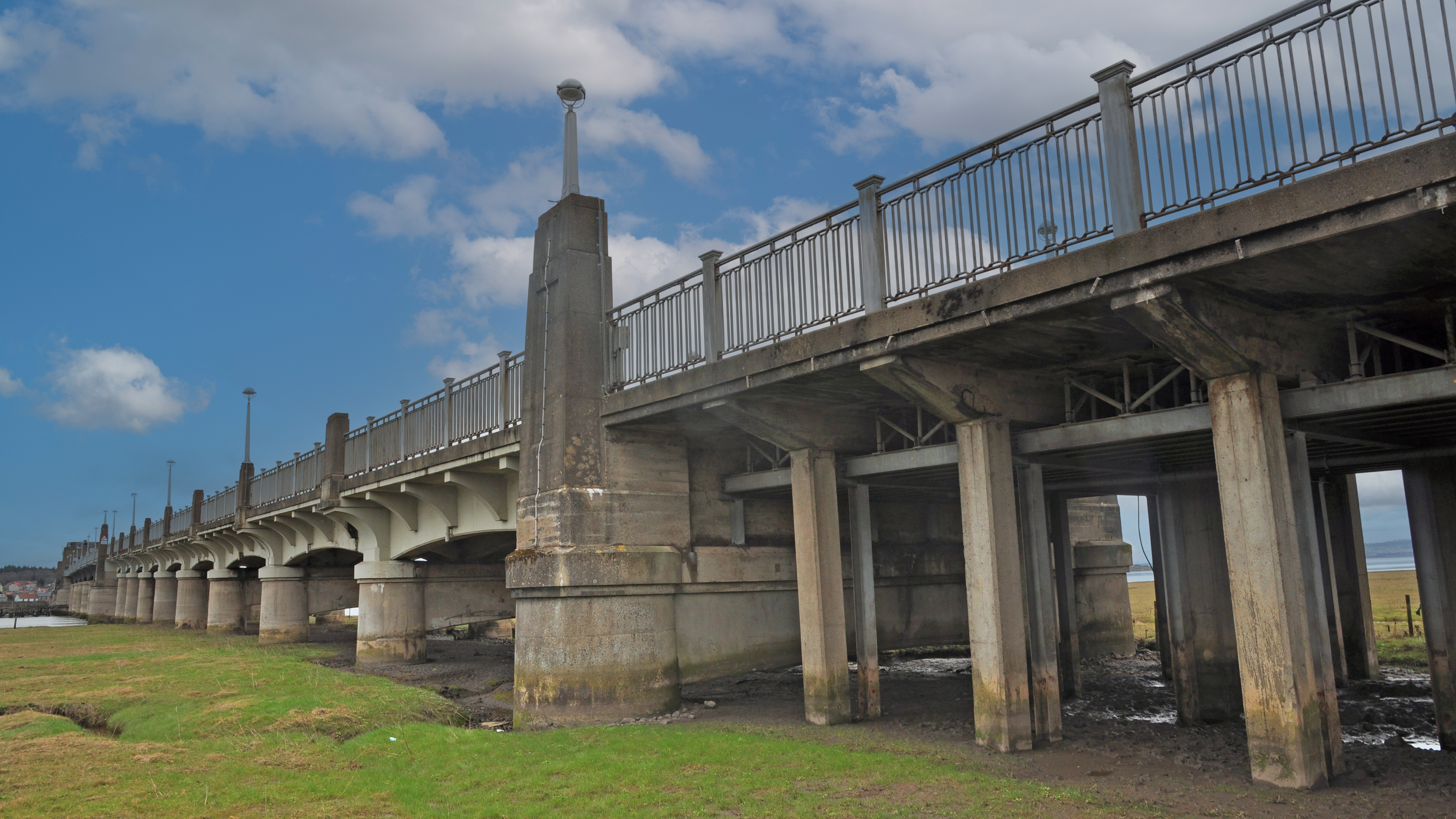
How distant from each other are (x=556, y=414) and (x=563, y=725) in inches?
188

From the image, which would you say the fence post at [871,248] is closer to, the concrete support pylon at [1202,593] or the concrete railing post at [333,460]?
the concrete support pylon at [1202,593]

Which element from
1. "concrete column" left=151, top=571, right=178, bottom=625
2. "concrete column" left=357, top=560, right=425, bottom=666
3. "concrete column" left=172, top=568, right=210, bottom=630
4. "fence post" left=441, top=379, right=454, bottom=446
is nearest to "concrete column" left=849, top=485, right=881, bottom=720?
"fence post" left=441, top=379, right=454, bottom=446

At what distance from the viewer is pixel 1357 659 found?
61.2 feet

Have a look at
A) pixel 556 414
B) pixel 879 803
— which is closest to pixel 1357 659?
pixel 879 803

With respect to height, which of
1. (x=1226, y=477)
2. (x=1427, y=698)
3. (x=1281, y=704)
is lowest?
(x=1427, y=698)

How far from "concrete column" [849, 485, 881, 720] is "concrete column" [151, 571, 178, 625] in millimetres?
59576

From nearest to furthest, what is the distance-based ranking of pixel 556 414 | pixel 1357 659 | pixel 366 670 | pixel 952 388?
pixel 952 388 < pixel 556 414 < pixel 1357 659 < pixel 366 670

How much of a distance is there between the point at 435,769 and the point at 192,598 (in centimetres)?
5225

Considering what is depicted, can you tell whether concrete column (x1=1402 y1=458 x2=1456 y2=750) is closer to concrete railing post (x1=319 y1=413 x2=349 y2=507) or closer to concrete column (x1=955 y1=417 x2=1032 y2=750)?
concrete column (x1=955 y1=417 x2=1032 y2=750)

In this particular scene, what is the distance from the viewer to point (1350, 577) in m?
19.0

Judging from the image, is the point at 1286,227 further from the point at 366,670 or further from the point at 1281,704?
the point at 366,670

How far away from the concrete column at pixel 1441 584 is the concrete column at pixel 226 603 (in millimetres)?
49141

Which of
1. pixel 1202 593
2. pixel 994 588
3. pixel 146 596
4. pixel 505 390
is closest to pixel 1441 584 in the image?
pixel 1202 593

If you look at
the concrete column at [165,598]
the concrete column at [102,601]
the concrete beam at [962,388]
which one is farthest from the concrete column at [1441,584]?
the concrete column at [102,601]
